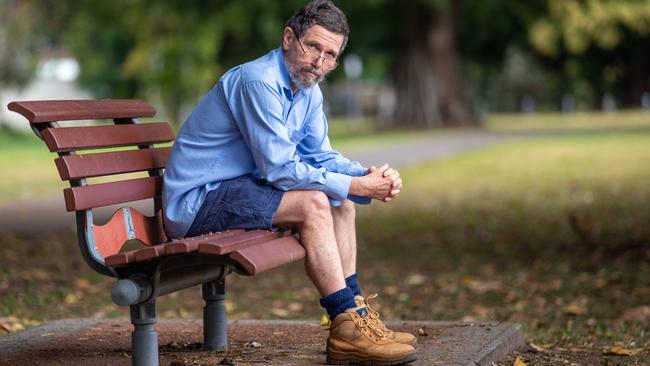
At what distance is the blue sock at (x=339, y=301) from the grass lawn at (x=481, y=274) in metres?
0.95

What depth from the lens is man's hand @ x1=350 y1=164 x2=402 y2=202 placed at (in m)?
4.64

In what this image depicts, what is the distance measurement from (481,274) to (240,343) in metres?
3.95

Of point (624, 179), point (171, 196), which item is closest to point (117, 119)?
point (171, 196)

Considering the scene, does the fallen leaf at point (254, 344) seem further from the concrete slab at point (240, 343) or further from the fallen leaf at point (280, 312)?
the fallen leaf at point (280, 312)

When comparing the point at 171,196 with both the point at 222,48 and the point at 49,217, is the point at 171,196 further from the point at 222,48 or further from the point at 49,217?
the point at 222,48

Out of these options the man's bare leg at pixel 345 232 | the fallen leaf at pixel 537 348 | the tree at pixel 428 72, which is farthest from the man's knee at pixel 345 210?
the tree at pixel 428 72

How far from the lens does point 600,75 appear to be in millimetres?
55156

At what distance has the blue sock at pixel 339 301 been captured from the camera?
4.46 m

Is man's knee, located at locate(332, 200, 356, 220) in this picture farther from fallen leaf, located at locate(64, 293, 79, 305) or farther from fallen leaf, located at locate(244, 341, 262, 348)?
fallen leaf, located at locate(64, 293, 79, 305)

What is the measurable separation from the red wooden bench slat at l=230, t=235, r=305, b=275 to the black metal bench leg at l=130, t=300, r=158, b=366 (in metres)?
0.46

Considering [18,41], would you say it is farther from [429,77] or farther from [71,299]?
[71,299]

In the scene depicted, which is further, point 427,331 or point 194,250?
point 427,331

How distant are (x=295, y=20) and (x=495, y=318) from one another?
307cm

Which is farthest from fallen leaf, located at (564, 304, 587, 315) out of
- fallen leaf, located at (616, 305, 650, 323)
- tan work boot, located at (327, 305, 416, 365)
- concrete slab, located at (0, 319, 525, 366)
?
tan work boot, located at (327, 305, 416, 365)
